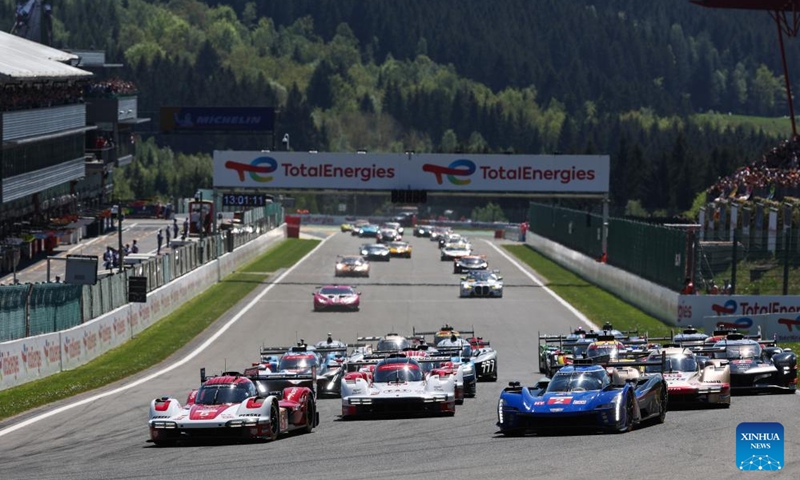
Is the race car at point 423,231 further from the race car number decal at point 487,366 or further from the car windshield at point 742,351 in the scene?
the car windshield at point 742,351

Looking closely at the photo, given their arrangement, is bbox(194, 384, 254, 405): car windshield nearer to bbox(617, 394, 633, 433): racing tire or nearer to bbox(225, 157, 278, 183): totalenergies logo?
bbox(617, 394, 633, 433): racing tire

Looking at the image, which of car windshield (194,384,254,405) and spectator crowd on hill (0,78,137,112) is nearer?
car windshield (194,384,254,405)

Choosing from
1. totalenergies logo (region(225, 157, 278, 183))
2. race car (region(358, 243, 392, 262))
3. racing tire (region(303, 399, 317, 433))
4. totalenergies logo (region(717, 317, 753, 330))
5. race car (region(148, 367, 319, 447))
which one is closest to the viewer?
race car (region(148, 367, 319, 447))

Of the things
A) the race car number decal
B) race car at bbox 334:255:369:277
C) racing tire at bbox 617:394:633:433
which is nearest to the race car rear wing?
racing tire at bbox 617:394:633:433

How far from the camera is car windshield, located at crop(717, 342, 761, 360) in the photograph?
113ft

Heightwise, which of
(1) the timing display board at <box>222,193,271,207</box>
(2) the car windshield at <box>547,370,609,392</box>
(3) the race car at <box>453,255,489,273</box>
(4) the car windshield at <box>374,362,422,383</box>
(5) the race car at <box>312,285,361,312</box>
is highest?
(2) the car windshield at <box>547,370,609,392</box>

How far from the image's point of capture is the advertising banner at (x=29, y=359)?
37.9 metres

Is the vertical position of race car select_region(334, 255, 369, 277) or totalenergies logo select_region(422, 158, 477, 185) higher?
totalenergies logo select_region(422, 158, 477, 185)

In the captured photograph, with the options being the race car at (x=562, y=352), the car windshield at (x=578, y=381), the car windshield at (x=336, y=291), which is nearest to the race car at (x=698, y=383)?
the car windshield at (x=578, y=381)

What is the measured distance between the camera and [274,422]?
87.6ft

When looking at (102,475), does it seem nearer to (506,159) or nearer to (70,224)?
(506,159)

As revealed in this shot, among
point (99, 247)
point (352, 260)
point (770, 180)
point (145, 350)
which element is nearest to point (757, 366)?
point (145, 350)

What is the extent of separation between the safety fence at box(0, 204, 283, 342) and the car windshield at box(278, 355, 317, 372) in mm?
7433

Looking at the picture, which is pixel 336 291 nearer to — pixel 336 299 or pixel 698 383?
pixel 336 299
